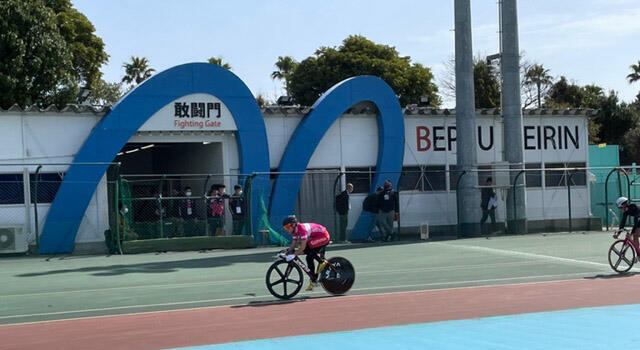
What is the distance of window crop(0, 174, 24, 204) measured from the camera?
24.2 m

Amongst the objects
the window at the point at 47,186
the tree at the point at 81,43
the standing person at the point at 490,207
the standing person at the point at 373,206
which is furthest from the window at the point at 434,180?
the tree at the point at 81,43

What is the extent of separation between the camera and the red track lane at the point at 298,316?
11.2 metres

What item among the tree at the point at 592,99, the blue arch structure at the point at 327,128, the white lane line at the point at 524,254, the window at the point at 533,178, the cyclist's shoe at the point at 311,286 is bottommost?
the white lane line at the point at 524,254

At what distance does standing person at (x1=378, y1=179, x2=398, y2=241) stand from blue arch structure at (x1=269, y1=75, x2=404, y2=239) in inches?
54.8

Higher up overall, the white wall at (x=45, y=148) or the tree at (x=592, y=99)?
the tree at (x=592, y=99)

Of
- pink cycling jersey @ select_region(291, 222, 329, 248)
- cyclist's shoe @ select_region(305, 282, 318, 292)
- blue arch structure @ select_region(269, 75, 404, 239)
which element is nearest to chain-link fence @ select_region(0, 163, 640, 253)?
blue arch structure @ select_region(269, 75, 404, 239)

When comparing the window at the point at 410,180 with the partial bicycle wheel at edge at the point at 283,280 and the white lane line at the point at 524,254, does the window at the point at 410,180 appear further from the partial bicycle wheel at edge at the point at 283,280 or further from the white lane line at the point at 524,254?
the partial bicycle wheel at edge at the point at 283,280

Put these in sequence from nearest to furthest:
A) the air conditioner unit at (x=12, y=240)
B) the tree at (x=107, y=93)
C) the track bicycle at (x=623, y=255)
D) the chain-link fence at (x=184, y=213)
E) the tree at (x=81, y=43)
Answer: the track bicycle at (x=623, y=255) → the air conditioner unit at (x=12, y=240) → the chain-link fence at (x=184, y=213) → the tree at (x=81, y=43) → the tree at (x=107, y=93)

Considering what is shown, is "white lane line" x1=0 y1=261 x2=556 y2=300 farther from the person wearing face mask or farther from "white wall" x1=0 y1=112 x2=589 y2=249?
"white wall" x1=0 y1=112 x2=589 y2=249

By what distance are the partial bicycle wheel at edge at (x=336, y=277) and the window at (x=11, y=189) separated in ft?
42.8

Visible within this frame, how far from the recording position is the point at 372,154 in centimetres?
2944

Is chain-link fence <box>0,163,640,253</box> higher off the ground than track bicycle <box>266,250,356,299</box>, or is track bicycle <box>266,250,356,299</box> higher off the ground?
chain-link fence <box>0,163,640,253</box>

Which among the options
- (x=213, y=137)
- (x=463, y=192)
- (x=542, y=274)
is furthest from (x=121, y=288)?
(x=463, y=192)

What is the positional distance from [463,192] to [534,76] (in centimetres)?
4203
